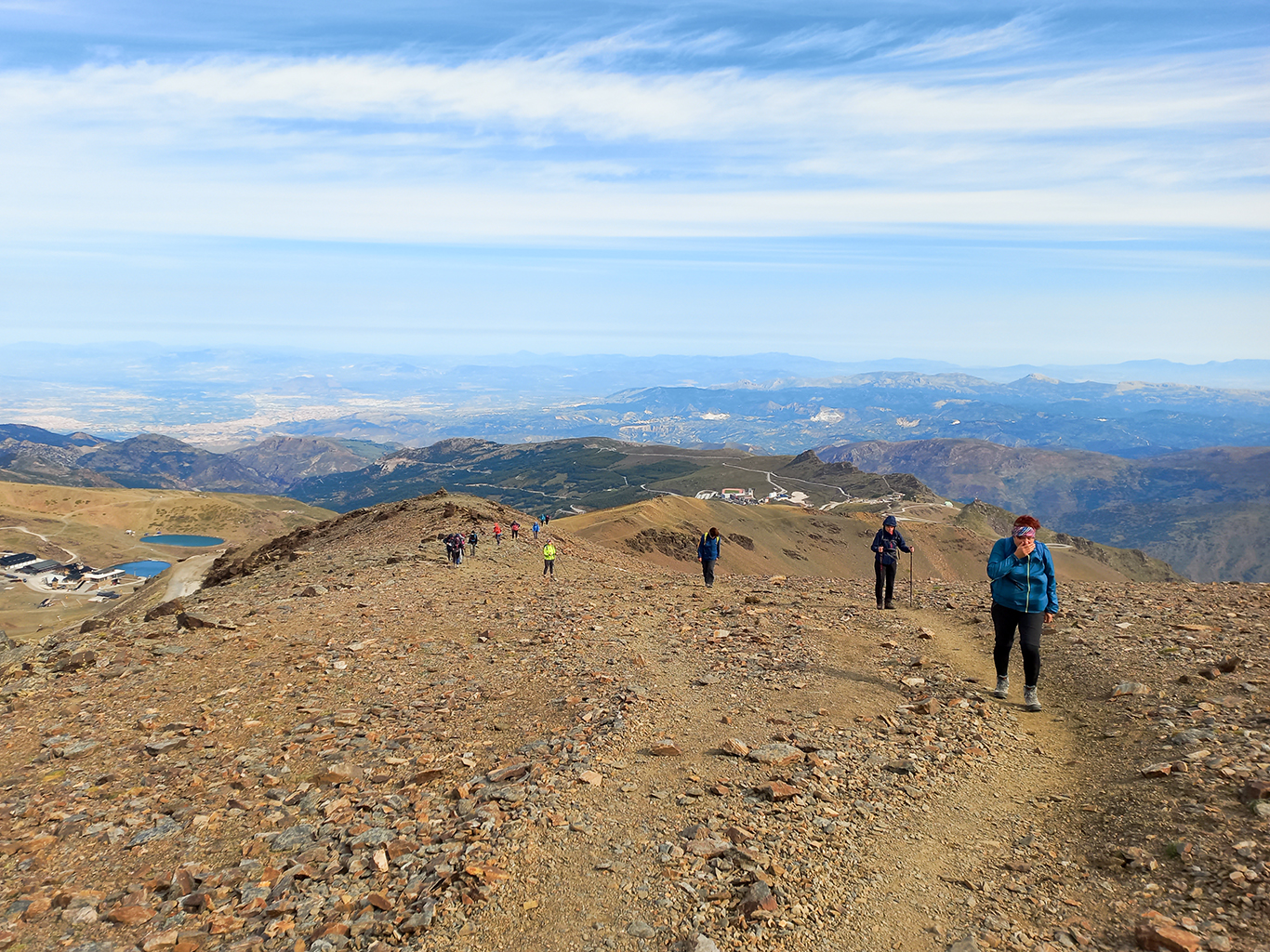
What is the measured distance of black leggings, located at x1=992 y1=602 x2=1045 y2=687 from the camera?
38.9ft

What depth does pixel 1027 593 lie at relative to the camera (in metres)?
11.8

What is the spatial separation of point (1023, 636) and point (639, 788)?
6.83 meters

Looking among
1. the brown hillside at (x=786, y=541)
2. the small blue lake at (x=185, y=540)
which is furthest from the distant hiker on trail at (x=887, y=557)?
the small blue lake at (x=185, y=540)

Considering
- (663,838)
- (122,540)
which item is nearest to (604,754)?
(663,838)

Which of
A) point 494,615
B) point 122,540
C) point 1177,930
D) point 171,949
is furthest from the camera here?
point 122,540

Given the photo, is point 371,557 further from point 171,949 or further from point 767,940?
point 767,940

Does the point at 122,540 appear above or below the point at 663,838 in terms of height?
below

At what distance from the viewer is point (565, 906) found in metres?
6.95

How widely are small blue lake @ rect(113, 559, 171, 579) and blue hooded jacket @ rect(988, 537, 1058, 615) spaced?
Result: 522 feet

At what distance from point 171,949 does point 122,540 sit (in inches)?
7324

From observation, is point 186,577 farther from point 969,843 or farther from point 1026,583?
point 969,843

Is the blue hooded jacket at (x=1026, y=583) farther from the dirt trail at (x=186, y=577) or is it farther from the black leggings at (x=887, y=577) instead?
the dirt trail at (x=186, y=577)

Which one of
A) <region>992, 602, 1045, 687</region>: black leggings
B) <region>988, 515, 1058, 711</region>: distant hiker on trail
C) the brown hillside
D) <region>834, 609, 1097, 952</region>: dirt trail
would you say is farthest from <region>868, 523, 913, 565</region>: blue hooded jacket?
the brown hillside

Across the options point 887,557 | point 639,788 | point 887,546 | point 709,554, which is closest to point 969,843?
point 639,788
